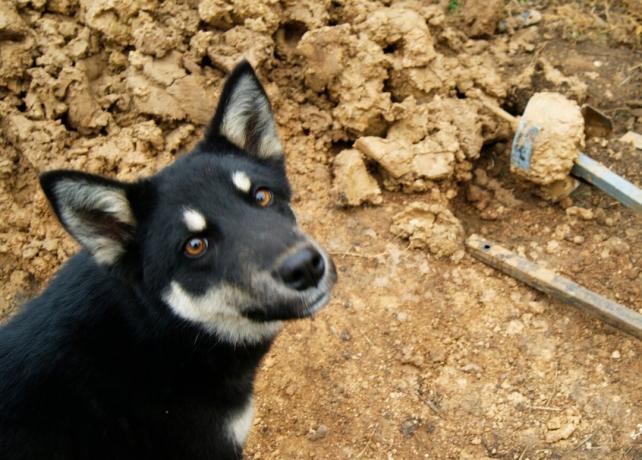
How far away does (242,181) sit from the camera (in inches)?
136

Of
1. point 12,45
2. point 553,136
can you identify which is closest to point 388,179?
point 553,136

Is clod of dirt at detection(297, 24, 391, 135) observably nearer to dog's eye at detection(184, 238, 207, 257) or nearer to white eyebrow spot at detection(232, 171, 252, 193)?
white eyebrow spot at detection(232, 171, 252, 193)

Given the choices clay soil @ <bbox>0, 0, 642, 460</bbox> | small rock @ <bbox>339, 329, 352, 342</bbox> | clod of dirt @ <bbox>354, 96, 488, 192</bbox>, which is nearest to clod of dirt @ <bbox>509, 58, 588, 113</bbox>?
clay soil @ <bbox>0, 0, 642, 460</bbox>

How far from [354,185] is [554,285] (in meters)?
1.71

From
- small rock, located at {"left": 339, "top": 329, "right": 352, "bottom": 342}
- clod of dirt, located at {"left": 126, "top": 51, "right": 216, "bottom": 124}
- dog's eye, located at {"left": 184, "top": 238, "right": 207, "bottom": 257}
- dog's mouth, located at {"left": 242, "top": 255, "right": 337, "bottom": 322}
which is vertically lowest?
small rock, located at {"left": 339, "top": 329, "right": 352, "bottom": 342}

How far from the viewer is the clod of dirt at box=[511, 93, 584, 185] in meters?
4.92

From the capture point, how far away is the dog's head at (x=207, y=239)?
3146mm

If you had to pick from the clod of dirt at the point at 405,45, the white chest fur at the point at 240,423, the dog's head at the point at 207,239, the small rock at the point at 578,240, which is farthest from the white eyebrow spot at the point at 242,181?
the small rock at the point at 578,240

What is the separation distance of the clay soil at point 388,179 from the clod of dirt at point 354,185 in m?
0.10

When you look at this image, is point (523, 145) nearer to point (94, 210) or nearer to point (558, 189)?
point (558, 189)

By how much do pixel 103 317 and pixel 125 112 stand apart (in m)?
2.62

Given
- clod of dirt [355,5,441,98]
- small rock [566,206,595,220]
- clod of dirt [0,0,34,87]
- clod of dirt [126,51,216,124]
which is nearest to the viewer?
small rock [566,206,595,220]

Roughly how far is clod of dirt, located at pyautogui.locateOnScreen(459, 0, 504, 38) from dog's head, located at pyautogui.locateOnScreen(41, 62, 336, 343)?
331cm

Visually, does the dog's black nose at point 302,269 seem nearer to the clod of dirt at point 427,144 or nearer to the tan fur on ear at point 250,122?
the tan fur on ear at point 250,122
